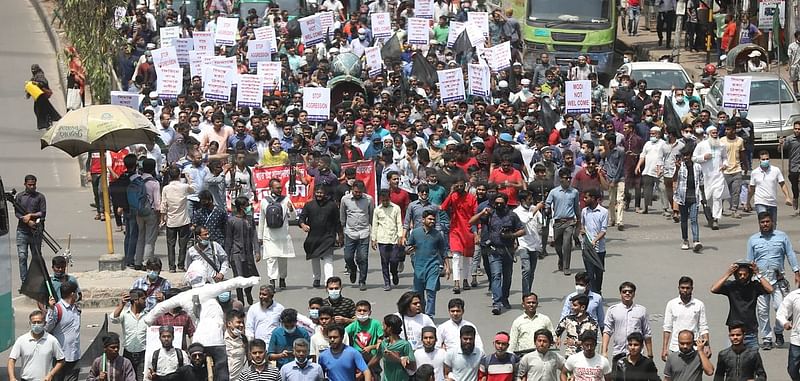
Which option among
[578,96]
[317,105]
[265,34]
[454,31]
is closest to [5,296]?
[317,105]

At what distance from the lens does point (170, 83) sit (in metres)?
25.0

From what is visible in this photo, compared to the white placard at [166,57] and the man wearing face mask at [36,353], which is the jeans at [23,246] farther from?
the white placard at [166,57]

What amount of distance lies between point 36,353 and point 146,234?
553cm

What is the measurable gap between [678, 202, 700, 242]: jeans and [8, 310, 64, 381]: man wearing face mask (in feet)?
27.4

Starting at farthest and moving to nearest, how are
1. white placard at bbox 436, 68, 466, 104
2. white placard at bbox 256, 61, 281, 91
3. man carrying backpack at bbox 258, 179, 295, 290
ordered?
1. white placard at bbox 256, 61, 281, 91
2. white placard at bbox 436, 68, 466, 104
3. man carrying backpack at bbox 258, 179, 295, 290

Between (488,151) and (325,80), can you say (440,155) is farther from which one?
(325,80)

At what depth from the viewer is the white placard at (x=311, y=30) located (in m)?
29.5

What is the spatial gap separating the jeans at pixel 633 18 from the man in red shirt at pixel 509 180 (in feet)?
66.7

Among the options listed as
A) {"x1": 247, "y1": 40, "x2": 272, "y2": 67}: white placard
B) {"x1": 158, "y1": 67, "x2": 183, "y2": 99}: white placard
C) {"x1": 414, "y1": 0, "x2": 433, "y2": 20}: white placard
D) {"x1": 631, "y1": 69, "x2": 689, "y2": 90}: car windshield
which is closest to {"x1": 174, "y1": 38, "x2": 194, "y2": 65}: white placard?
{"x1": 247, "y1": 40, "x2": 272, "y2": 67}: white placard

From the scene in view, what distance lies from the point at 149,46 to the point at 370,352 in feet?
56.9

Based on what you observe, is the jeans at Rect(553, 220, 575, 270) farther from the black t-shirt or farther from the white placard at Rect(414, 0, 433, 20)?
the white placard at Rect(414, 0, 433, 20)

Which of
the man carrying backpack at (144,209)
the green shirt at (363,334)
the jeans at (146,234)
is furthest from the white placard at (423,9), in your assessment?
the green shirt at (363,334)

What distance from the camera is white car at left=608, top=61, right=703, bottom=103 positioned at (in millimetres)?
28094

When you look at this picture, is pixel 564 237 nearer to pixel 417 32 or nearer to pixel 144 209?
pixel 144 209
